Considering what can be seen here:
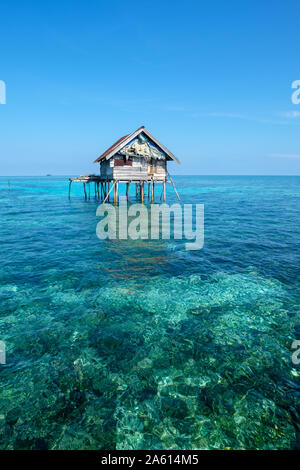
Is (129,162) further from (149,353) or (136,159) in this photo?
(149,353)

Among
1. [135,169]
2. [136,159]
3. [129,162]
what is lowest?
[135,169]

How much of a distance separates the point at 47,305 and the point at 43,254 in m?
5.58

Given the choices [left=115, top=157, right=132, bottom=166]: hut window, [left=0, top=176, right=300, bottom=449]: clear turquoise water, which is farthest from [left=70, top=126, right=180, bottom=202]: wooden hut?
[left=0, top=176, right=300, bottom=449]: clear turquoise water


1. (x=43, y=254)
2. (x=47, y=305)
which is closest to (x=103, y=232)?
(x=43, y=254)

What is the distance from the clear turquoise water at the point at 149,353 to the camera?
159 inches

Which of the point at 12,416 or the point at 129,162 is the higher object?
the point at 129,162

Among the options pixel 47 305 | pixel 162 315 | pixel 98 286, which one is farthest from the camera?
pixel 98 286

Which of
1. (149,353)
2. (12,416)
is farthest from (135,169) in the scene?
(12,416)

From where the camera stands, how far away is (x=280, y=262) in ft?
37.8

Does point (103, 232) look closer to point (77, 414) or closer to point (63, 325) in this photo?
point (63, 325)

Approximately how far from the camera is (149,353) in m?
5.75

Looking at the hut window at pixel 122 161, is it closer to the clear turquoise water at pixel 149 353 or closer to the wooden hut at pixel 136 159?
the wooden hut at pixel 136 159

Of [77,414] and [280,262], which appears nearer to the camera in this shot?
[77,414]
